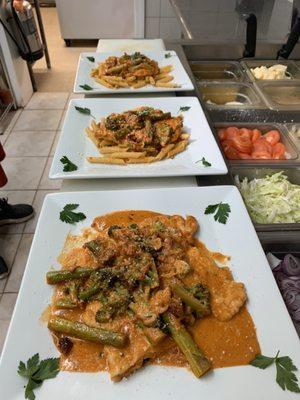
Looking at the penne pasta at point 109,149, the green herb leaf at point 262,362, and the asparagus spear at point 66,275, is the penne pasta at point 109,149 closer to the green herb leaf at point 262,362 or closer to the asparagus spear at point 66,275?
the asparagus spear at point 66,275

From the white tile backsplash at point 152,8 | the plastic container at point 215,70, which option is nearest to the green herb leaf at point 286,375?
the plastic container at point 215,70

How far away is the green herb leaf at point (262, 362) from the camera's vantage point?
1.05 metres

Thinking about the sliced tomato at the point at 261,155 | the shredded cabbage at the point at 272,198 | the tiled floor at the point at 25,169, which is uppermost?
the sliced tomato at the point at 261,155

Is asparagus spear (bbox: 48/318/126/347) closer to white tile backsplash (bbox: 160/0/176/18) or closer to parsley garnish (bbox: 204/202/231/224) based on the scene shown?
→ parsley garnish (bbox: 204/202/231/224)

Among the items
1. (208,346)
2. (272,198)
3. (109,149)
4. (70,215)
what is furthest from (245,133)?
(208,346)

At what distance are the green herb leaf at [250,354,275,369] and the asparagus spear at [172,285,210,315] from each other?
0.22m

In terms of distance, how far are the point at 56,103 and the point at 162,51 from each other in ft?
9.22

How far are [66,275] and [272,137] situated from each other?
1615 millimetres

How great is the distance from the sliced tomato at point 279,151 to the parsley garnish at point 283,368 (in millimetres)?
1302

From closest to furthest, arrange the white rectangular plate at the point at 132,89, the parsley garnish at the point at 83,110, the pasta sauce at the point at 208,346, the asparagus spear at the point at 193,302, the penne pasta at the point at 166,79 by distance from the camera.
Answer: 1. the pasta sauce at the point at 208,346
2. the asparagus spear at the point at 193,302
3. the parsley garnish at the point at 83,110
4. the white rectangular plate at the point at 132,89
5. the penne pasta at the point at 166,79

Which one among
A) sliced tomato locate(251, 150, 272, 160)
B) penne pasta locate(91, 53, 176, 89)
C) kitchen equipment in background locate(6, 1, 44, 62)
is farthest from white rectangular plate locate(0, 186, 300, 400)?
kitchen equipment in background locate(6, 1, 44, 62)

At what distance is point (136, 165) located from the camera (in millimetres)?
1794

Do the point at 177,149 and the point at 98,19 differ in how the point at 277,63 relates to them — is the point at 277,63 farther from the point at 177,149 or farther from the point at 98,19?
the point at 98,19

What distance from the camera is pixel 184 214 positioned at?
5.10ft
